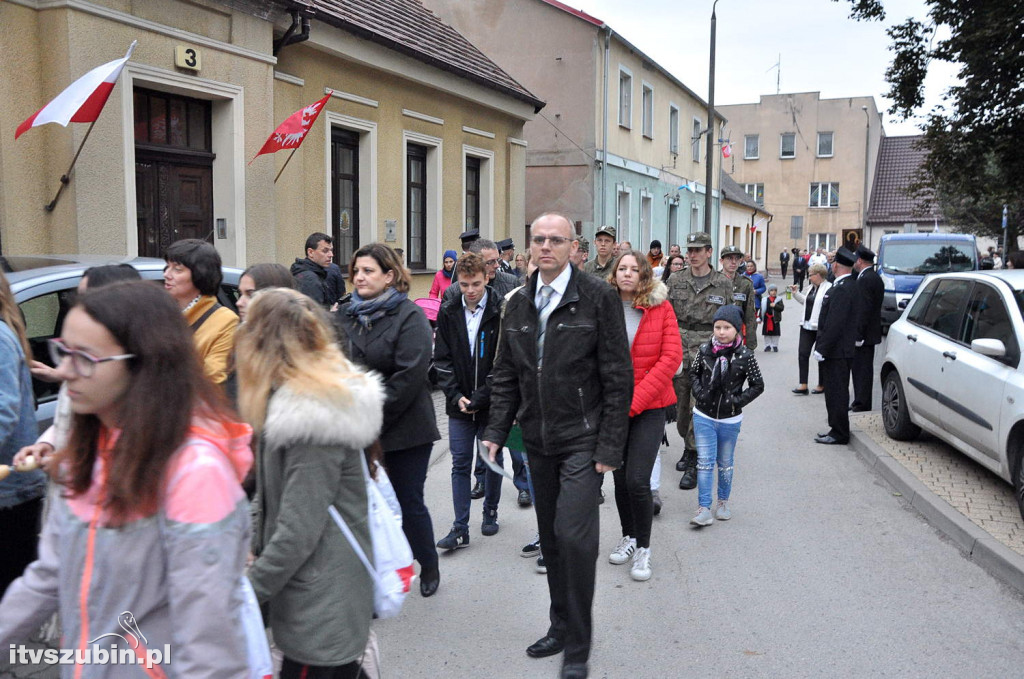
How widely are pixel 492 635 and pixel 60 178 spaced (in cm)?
655

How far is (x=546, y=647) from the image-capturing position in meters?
4.12

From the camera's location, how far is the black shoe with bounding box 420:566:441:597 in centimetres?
479

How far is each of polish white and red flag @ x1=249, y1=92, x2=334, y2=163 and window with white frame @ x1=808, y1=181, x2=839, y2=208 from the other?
48956mm

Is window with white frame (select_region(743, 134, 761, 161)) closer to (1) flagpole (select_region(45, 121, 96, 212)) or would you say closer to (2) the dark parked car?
(1) flagpole (select_region(45, 121, 96, 212))

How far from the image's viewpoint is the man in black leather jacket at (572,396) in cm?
386

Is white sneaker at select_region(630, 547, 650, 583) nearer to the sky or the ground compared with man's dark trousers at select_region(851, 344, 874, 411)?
nearer to the ground

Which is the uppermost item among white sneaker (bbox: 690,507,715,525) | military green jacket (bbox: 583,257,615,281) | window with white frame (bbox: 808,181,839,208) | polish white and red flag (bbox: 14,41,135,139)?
window with white frame (bbox: 808,181,839,208)

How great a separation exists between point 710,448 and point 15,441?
4290mm

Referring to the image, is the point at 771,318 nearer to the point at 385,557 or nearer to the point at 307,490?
the point at 385,557

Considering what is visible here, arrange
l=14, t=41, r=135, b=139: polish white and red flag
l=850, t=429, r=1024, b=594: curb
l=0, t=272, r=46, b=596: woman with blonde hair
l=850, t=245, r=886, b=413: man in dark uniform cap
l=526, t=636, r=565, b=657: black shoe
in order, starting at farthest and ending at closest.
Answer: l=850, t=245, r=886, b=413: man in dark uniform cap
l=14, t=41, r=135, b=139: polish white and red flag
l=850, t=429, r=1024, b=594: curb
l=526, t=636, r=565, b=657: black shoe
l=0, t=272, r=46, b=596: woman with blonde hair

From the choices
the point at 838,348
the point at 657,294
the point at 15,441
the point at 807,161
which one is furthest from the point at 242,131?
the point at 807,161

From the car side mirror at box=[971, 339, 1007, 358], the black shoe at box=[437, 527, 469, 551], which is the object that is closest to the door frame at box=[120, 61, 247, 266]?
the black shoe at box=[437, 527, 469, 551]

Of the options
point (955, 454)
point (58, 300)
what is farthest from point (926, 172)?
point (58, 300)

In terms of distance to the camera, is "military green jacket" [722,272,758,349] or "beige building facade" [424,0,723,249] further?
"beige building facade" [424,0,723,249]
